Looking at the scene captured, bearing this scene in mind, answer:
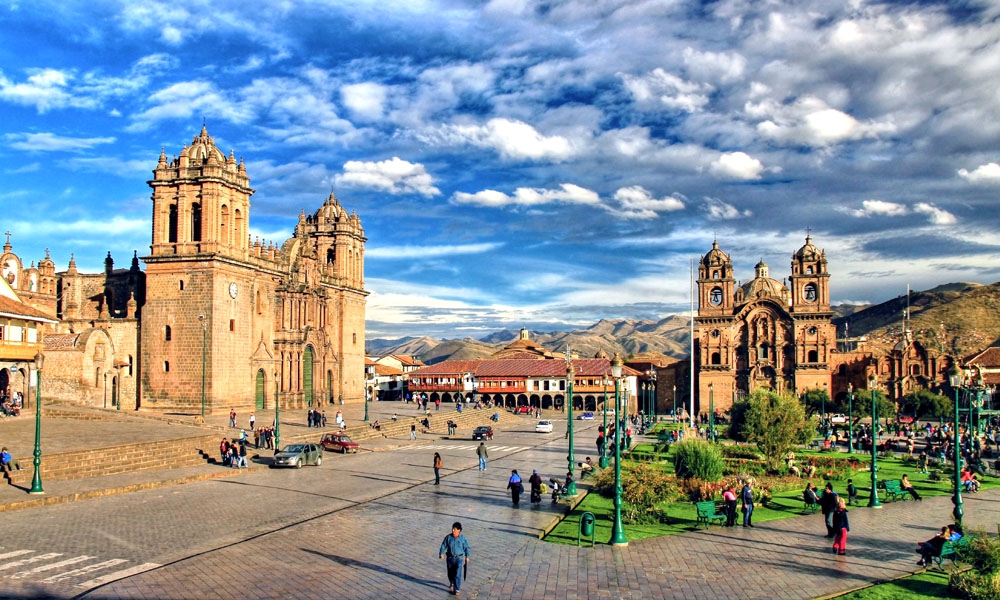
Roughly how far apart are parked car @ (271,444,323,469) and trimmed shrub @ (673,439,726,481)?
597 inches

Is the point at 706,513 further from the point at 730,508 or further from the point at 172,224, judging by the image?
the point at 172,224

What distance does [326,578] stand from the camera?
1428 cm

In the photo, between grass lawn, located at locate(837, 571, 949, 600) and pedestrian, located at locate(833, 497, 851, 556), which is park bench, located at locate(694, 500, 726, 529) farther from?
grass lawn, located at locate(837, 571, 949, 600)

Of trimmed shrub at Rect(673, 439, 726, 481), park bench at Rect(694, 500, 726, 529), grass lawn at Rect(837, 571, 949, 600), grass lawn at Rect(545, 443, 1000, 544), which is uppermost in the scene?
trimmed shrub at Rect(673, 439, 726, 481)

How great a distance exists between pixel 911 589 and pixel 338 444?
89.9 feet

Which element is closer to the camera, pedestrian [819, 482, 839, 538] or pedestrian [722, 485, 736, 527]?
pedestrian [819, 482, 839, 538]

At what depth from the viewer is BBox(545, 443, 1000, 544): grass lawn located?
1870 centimetres

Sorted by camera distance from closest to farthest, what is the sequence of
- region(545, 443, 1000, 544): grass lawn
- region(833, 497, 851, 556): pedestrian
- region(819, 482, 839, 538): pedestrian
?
region(833, 497, 851, 556): pedestrian → region(819, 482, 839, 538): pedestrian → region(545, 443, 1000, 544): grass lawn

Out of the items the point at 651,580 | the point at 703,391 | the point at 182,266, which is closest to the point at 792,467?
the point at 651,580

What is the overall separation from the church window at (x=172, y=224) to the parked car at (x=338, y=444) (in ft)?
61.4

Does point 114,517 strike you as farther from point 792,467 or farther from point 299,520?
point 792,467

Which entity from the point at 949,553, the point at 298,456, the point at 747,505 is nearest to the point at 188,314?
the point at 298,456

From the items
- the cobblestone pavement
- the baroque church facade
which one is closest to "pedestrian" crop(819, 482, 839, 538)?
the cobblestone pavement

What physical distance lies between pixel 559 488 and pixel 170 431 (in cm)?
2032
